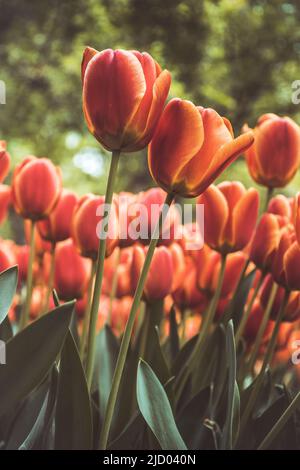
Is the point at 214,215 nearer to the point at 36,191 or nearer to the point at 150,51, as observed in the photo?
the point at 36,191

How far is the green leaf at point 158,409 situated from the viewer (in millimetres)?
371

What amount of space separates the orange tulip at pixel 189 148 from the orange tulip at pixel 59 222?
23 cm

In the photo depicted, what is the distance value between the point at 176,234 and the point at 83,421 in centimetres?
29

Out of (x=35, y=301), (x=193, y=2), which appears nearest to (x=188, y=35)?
(x=193, y=2)

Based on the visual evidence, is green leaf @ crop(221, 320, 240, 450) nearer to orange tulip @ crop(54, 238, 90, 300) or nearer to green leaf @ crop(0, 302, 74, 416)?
green leaf @ crop(0, 302, 74, 416)

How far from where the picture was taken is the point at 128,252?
74cm

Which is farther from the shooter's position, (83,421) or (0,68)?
(0,68)

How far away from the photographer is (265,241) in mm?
528

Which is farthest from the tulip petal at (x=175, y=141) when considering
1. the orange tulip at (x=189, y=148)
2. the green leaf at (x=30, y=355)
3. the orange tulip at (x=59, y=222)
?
the orange tulip at (x=59, y=222)

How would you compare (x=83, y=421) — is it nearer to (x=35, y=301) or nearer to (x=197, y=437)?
(x=197, y=437)

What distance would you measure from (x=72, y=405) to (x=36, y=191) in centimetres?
23

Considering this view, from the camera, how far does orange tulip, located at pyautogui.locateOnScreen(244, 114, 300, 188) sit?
54 centimetres

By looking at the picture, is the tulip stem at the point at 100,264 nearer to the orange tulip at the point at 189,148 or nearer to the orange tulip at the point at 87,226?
the orange tulip at the point at 189,148

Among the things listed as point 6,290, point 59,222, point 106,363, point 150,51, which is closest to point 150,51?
point 150,51
